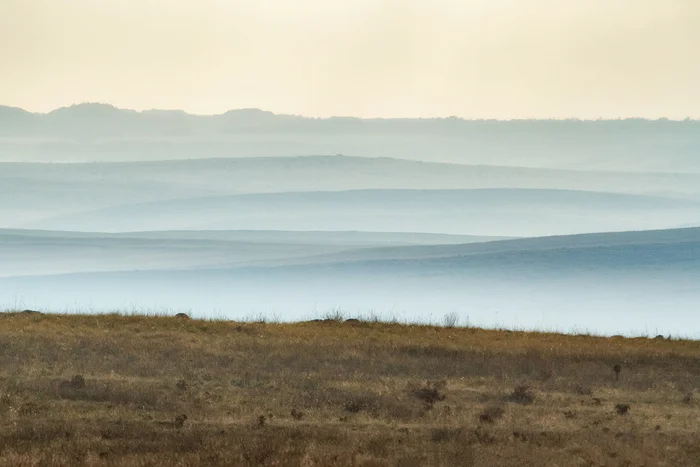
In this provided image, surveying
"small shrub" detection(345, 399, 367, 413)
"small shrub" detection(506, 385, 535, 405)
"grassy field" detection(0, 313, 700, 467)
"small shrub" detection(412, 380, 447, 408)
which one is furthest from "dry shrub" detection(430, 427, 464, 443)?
"small shrub" detection(506, 385, 535, 405)

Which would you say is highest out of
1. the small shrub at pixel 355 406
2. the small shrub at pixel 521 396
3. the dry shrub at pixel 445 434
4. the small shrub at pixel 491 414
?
the small shrub at pixel 521 396

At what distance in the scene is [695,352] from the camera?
40531 millimetres

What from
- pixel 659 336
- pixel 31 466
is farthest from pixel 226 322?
pixel 31 466

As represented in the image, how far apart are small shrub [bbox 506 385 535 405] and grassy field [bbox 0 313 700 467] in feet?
0.19

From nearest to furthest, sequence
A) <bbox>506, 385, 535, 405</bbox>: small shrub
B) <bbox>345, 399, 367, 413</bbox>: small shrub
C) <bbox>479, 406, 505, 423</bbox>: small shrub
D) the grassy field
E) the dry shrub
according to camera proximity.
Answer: the grassy field
the dry shrub
<bbox>479, 406, 505, 423</bbox>: small shrub
<bbox>345, 399, 367, 413</bbox>: small shrub
<bbox>506, 385, 535, 405</bbox>: small shrub

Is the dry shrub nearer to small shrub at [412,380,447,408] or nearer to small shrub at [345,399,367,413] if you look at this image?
small shrub at [345,399,367,413]

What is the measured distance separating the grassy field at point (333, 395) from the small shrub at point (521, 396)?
6 centimetres

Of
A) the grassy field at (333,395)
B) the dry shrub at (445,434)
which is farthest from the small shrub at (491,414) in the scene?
the dry shrub at (445,434)

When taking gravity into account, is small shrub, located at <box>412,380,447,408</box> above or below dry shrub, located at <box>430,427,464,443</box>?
above

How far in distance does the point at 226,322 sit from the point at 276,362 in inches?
462

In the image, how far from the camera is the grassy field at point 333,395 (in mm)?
18344

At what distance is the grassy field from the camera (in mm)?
18344

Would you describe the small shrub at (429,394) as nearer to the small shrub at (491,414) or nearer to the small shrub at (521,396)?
the small shrub at (491,414)

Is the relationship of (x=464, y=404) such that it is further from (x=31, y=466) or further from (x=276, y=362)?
(x=31, y=466)
